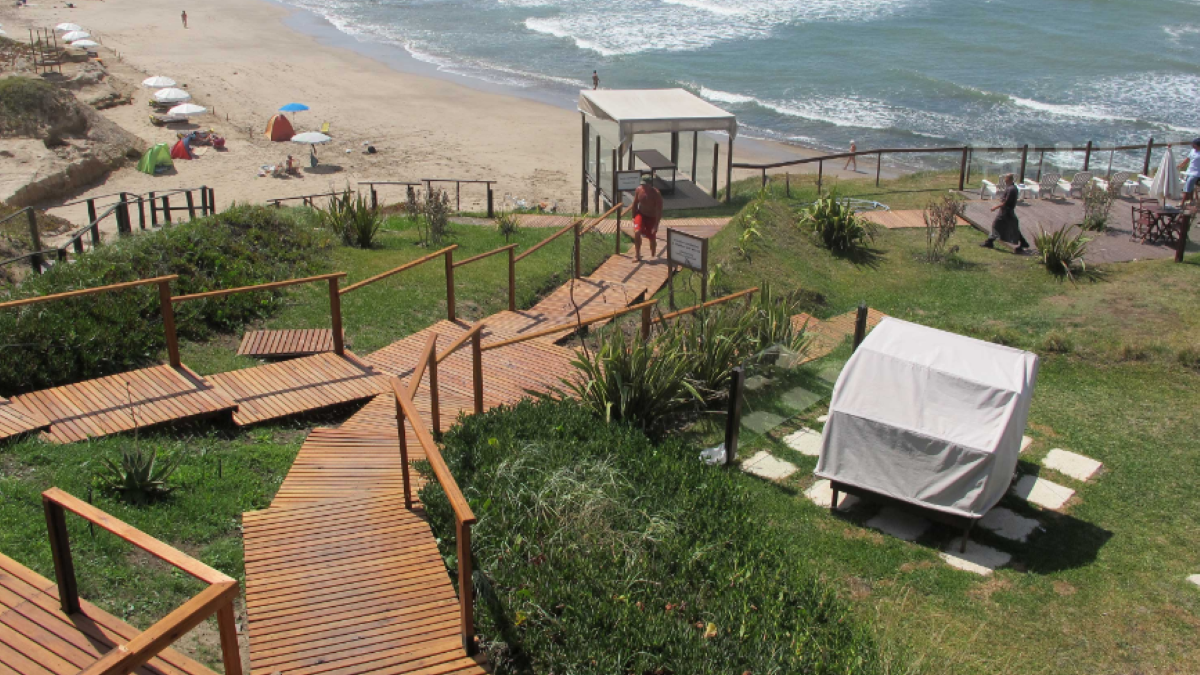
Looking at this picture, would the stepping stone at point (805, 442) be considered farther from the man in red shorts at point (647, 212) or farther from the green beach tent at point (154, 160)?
the green beach tent at point (154, 160)

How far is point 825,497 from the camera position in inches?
324

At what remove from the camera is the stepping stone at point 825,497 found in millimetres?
8125

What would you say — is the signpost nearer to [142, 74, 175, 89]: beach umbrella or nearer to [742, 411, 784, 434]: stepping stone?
[742, 411, 784, 434]: stepping stone

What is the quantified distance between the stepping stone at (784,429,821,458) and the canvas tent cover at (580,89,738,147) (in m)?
10.7

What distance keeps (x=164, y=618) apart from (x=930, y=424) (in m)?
5.60

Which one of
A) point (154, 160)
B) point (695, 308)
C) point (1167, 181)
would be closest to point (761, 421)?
point (695, 308)

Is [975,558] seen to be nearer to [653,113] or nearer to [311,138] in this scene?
[653,113]

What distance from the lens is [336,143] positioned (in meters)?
32.7

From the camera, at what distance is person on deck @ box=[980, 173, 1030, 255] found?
15.9 meters

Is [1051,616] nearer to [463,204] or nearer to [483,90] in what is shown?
[463,204]

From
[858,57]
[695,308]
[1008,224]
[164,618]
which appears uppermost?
[164,618]

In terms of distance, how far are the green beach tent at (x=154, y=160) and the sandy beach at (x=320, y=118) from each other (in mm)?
298

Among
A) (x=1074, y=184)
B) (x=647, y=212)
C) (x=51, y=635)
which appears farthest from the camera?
(x=1074, y=184)

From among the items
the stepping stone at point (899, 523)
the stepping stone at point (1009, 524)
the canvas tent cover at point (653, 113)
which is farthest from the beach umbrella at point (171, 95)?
the stepping stone at point (1009, 524)
